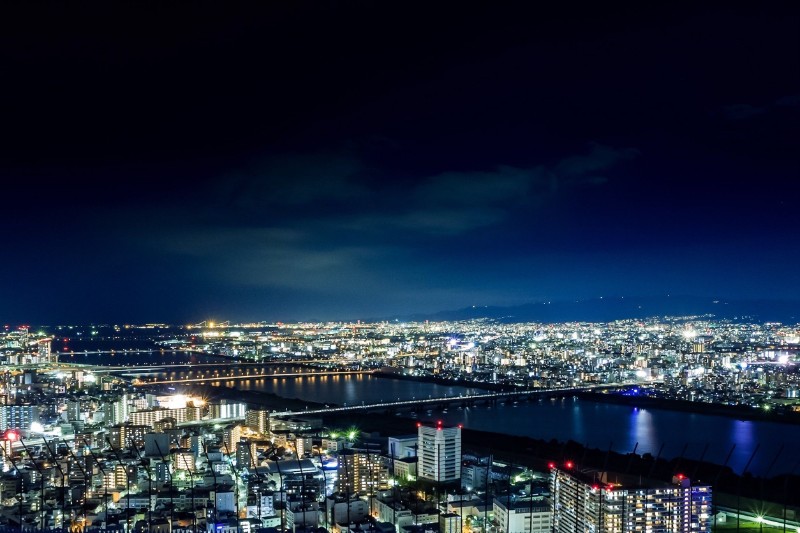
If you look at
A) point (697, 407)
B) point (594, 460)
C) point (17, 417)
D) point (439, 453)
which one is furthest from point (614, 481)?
point (697, 407)

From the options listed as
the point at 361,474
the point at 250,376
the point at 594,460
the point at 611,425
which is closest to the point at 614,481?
the point at 361,474

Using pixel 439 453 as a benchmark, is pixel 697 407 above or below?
below

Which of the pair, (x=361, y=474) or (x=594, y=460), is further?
(x=594, y=460)

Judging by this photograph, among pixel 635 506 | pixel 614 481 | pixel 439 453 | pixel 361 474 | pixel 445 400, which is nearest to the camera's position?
pixel 635 506

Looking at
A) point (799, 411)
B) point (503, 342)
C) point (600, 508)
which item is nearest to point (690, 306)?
point (503, 342)

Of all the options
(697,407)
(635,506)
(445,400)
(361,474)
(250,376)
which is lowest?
(697,407)

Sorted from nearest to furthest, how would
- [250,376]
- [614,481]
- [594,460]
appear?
[614,481], [594,460], [250,376]

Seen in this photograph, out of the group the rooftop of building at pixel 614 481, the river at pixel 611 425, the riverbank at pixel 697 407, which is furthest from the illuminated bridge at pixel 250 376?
the rooftop of building at pixel 614 481

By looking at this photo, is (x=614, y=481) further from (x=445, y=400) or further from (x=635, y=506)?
(x=445, y=400)

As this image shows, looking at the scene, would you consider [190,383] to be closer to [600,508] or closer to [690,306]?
[600,508]
